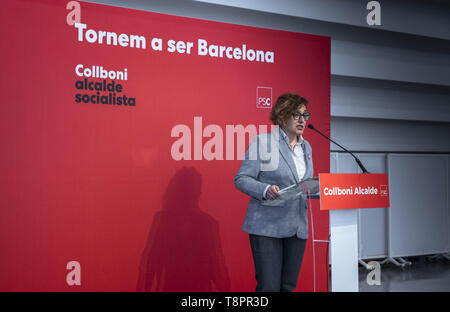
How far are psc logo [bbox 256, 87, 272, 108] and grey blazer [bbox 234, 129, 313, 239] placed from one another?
3.52ft

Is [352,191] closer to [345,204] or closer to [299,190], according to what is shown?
[345,204]

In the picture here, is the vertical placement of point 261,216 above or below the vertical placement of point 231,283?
above

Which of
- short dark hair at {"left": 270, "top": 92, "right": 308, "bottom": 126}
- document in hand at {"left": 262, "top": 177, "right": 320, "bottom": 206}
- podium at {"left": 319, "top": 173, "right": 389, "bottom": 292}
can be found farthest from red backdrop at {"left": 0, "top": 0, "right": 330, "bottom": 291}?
podium at {"left": 319, "top": 173, "right": 389, "bottom": 292}

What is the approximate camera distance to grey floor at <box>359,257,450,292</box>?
4547mm

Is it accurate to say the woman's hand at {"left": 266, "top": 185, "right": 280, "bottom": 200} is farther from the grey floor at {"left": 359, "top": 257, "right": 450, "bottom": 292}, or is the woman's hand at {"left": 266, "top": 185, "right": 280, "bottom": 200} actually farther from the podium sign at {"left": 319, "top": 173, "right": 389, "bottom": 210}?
the grey floor at {"left": 359, "top": 257, "right": 450, "bottom": 292}

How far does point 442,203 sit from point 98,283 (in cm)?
498

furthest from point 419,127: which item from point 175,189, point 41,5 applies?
point 41,5

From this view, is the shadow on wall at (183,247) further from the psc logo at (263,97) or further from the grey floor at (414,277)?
the grey floor at (414,277)

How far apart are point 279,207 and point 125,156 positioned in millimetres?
1318

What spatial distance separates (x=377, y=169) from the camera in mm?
5637

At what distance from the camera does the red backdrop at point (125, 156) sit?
2.97 metres

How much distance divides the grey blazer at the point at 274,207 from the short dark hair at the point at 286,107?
11 cm

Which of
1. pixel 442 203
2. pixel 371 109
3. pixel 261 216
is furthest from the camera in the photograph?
pixel 442 203
